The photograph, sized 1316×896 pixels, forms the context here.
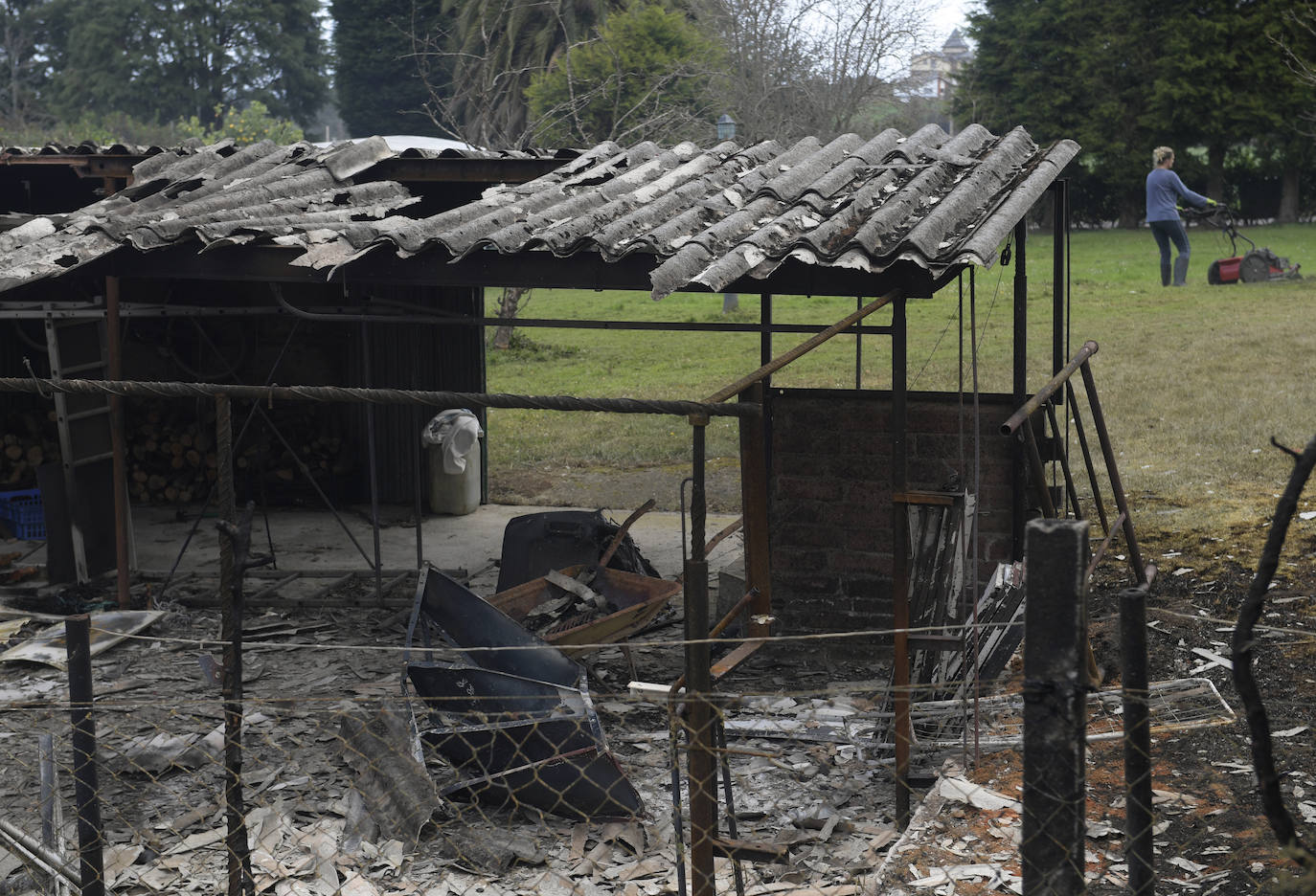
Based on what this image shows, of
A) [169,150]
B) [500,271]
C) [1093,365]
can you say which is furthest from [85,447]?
[1093,365]

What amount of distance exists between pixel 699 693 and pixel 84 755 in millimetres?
1851

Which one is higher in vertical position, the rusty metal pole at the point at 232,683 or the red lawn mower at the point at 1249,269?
the red lawn mower at the point at 1249,269

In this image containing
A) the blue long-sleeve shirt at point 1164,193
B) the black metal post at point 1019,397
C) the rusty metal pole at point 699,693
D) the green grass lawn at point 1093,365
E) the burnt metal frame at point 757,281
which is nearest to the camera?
the rusty metal pole at point 699,693

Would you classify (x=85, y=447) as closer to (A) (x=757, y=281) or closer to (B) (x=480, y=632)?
(B) (x=480, y=632)

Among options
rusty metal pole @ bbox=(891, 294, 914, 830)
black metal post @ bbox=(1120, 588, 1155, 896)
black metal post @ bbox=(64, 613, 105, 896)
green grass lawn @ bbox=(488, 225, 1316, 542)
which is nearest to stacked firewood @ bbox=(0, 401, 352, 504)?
green grass lawn @ bbox=(488, 225, 1316, 542)

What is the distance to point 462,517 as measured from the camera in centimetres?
1151

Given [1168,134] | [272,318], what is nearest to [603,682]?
[272,318]

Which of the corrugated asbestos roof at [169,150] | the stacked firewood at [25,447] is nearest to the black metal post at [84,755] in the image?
the corrugated asbestos roof at [169,150]

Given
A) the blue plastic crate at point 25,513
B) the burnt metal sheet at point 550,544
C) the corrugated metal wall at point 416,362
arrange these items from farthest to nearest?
the corrugated metal wall at point 416,362
the blue plastic crate at point 25,513
the burnt metal sheet at point 550,544

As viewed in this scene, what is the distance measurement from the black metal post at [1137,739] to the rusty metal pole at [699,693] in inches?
38.0

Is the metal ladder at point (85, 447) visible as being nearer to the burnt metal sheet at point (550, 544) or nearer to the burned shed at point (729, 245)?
the burned shed at point (729, 245)

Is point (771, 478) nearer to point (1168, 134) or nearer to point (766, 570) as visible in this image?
point (766, 570)

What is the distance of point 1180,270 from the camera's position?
778 inches

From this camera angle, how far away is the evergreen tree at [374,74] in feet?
145
